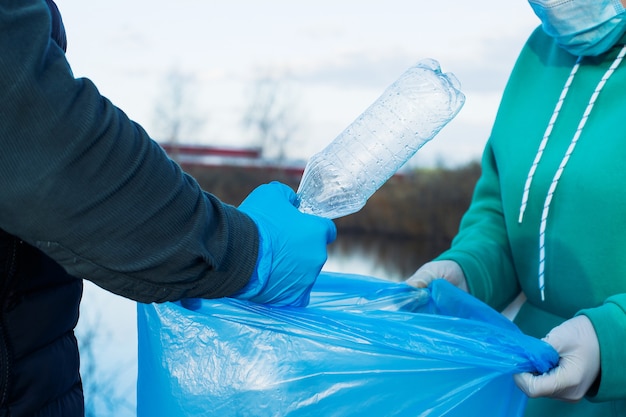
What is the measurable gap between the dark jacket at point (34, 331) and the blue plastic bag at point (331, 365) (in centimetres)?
17

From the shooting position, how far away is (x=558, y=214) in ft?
4.89

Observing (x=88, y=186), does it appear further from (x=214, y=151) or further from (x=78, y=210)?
(x=214, y=151)

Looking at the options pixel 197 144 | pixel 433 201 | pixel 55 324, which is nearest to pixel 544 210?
pixel 55 324

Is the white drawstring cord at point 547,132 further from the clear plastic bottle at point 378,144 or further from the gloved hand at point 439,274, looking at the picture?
the clear plastic bottle at point 378,144

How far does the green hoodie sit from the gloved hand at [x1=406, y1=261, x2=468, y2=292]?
2 cm

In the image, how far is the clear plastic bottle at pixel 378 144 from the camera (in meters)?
1.28

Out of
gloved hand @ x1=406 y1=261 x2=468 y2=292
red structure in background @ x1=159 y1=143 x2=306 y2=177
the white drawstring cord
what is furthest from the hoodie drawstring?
red structure in background @ x1=159 y1=143 x2=306 y2=177

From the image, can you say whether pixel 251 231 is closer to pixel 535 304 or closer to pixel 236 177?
pixel 535 304

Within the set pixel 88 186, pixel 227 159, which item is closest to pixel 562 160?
pixel 88 186

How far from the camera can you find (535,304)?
161cm

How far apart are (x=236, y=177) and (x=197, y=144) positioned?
649 cm

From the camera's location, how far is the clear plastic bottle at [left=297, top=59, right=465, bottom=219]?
1283mm

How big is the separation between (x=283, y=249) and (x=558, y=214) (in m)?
0.72

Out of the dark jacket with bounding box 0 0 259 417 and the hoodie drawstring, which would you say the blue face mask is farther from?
the dark jacket with bounding box 0 0 259 417
